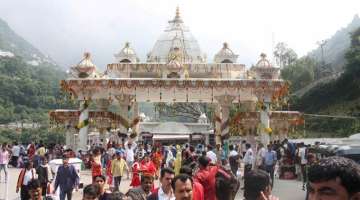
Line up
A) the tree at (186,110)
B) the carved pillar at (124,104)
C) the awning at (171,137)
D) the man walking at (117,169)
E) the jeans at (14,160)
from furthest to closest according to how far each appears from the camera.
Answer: the tree at (186,110), the awning at (171,137), the jeans at (14,160), the carved pillar at (124,104), the man walking at (117,169)

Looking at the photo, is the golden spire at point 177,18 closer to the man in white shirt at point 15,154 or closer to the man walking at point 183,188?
the man in white shirt at point 15,154

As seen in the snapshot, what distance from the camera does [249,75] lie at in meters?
26.2

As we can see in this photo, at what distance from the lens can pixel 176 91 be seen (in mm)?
26078

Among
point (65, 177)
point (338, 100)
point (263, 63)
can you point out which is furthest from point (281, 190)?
point (338, 100)

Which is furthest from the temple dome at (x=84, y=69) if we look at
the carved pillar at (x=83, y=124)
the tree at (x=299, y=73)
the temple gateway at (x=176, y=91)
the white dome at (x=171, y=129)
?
the tree at (x=299, y=73)

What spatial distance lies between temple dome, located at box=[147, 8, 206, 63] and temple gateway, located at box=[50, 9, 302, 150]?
0.71ft

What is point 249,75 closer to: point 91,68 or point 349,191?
point 91,68

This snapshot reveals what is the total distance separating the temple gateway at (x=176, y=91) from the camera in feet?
80.3

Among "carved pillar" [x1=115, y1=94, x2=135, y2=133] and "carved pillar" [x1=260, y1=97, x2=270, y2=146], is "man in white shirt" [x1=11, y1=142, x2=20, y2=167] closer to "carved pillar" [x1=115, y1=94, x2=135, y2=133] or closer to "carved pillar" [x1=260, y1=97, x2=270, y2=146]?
"carved pillar" [x1=115, y1=94, x2=135, y2=133]

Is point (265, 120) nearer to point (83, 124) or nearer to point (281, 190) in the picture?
point (83, 124)

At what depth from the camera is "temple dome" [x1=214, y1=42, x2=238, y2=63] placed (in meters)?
27.7

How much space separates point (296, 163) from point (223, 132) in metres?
7.78

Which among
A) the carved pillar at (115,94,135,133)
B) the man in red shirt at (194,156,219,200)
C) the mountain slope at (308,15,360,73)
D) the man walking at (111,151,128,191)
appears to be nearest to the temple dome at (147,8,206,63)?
the carved pillar at (115,94,135,133)

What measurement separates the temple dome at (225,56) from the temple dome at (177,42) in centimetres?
369
